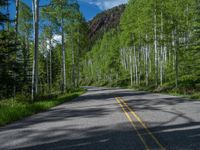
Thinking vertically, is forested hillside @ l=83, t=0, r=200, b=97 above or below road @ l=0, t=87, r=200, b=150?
above

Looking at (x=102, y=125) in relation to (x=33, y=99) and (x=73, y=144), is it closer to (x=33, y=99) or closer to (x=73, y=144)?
(x=73, y=144)

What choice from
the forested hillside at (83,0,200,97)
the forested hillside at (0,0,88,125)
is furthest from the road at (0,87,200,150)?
the forested hillside at (83,0,200,97)

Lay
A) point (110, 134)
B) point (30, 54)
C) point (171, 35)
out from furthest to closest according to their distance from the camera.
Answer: point (30, 54)
point (171, 35)
point (110, 134)

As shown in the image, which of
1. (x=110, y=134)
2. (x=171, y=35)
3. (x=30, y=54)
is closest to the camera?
(x=110, y=134)

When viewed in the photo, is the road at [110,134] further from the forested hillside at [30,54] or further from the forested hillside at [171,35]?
the forested hillside at [171,35]

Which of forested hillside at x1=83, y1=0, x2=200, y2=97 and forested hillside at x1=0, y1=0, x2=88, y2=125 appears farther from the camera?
forested hillside at x1=83, y1=0, x2=200, y2=97

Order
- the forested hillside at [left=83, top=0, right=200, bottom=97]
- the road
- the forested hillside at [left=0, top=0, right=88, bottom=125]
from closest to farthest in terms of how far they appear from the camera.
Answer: the road
the forested hillside at [left=0, top=0, right=88, bottom=125]
the forested hillside at [left=83, top=0, right=200, bottom=97]

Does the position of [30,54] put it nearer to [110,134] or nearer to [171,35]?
[171,35]

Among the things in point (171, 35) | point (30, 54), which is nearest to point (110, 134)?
point (171, 35)

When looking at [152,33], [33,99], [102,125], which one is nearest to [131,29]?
[152,33]

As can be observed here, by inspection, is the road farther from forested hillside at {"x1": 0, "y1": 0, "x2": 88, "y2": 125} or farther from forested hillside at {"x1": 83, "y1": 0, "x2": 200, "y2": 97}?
forested hillside at {"x1": 83, "y1": 0, "x2": 200, "y2": 97}

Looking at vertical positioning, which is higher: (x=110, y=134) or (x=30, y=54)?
(x=30, y=54)

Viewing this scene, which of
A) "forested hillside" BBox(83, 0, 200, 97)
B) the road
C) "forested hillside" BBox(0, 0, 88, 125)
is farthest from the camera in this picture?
"forested hillside" BBox(83, 0, 200, 97)

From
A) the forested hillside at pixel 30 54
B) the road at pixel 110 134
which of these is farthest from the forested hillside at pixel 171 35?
the road at pixel 110 134
